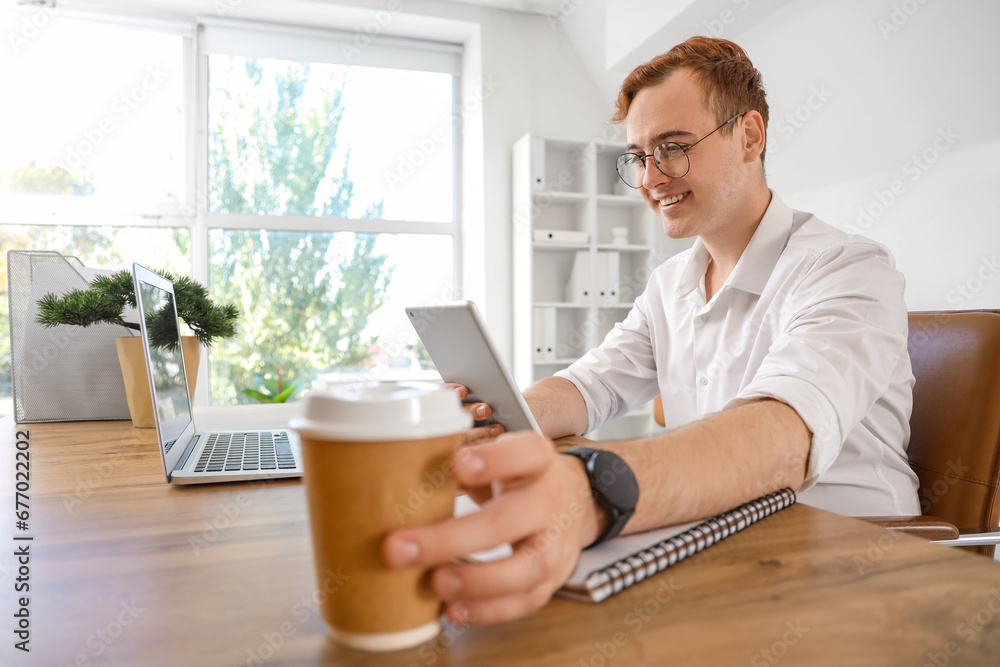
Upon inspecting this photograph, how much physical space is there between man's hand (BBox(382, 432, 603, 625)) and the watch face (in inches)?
3.1

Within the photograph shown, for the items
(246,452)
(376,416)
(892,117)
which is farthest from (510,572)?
(892,117)

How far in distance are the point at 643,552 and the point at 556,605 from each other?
9 centimetres

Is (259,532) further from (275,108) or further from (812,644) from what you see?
(275,108)

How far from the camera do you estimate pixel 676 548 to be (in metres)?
0.50

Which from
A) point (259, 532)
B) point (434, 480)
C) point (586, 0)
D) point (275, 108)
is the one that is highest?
point (586, 0)

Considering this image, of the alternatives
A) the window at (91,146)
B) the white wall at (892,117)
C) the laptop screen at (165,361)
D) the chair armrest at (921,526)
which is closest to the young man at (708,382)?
the chair armrest at (921,526)

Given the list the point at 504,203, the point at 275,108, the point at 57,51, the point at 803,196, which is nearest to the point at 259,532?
the point at 803,196

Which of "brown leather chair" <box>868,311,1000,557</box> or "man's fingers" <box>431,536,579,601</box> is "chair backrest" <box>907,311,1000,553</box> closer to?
"brown leather chair" <box>868,311,1000,557</box>

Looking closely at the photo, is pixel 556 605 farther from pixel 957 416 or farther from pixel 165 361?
pixel 957 416

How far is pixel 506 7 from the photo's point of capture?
4277mm

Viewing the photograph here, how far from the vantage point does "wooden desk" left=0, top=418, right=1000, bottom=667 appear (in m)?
0.37

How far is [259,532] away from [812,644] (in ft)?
1.55

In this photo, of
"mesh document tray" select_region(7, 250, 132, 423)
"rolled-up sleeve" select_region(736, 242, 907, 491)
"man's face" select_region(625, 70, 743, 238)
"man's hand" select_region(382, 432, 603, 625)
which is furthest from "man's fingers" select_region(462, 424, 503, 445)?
"mesh document tray" select_region(7, 250, 132, 423)

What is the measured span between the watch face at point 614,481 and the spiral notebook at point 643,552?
0.12 ft
